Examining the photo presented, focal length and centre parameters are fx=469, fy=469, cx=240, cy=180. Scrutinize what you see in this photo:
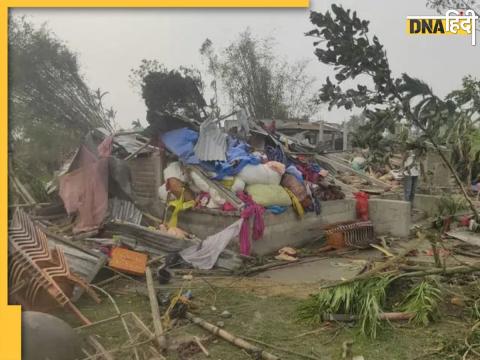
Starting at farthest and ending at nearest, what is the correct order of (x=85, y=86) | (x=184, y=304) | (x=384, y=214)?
(x=85, y=86)
(x=384, y=214)
(x=184, y=304)

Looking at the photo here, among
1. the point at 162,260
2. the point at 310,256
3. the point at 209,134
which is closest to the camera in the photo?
the point at 162,260

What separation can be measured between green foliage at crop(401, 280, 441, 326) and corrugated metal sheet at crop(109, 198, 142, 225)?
5.03 m

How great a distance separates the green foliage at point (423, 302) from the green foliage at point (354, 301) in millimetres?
236

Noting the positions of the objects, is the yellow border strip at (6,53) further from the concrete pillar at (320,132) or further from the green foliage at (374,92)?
the concrete pillar at (320,132)

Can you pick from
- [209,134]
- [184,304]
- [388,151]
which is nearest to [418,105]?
[388,151]

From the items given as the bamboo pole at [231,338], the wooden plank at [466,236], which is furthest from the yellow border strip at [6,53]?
the wooden plank at [466,236]

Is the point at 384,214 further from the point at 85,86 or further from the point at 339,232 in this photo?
the point at 85,86

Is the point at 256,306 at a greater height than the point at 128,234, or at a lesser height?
lesser

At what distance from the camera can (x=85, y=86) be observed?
12.5 meters

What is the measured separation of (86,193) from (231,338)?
15.2ft

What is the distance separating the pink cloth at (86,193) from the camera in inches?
307

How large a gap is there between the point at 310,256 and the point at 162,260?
2.50m

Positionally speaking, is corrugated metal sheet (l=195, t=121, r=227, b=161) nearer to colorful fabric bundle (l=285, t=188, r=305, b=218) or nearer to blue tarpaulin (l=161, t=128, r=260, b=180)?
blue tarpaulin (l=161, t=128, r=260, b=180)

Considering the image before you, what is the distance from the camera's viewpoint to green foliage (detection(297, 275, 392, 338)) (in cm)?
430
